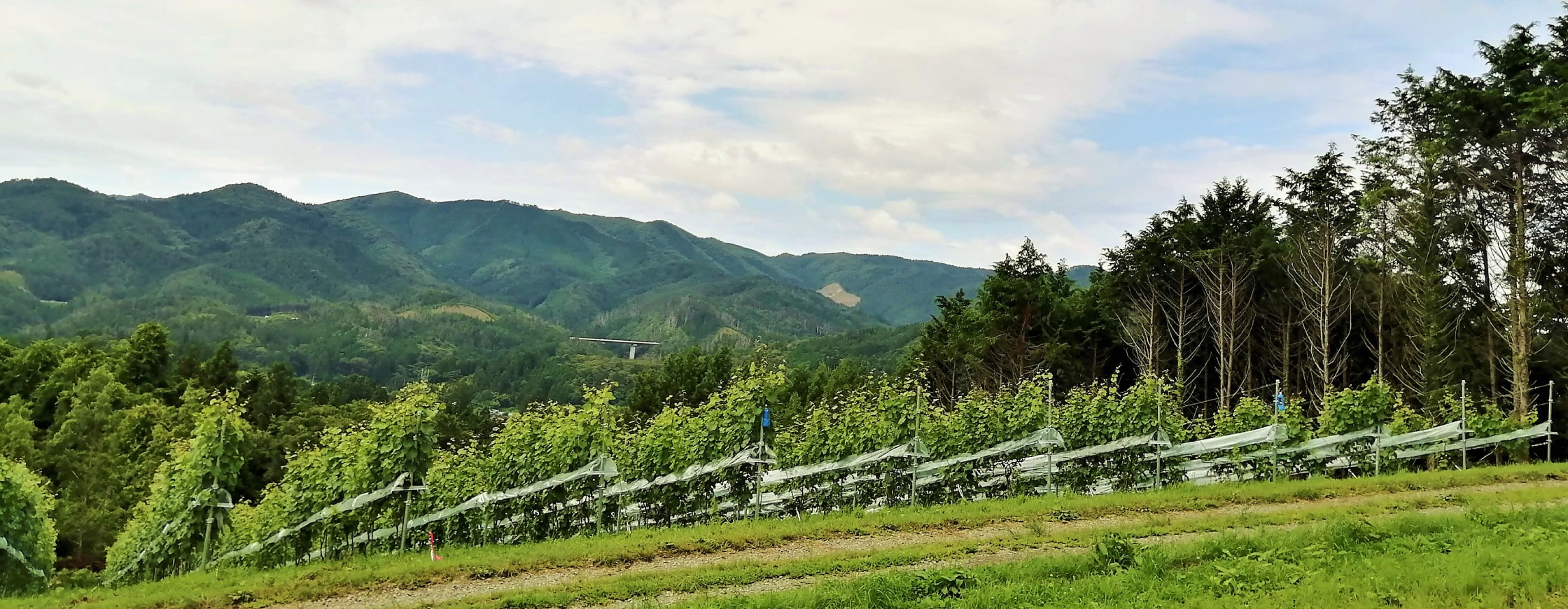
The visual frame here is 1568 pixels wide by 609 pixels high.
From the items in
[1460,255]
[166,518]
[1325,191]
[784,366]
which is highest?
[1325,191]

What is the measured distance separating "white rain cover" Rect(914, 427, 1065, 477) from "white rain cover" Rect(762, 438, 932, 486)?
0.34 m

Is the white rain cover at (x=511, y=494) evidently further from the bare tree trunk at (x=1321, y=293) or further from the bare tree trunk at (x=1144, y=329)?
the bare tree trunk at (x=1144, y=329)

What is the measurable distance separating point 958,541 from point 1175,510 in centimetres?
495

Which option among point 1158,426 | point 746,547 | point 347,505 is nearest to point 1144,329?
point 1158,426

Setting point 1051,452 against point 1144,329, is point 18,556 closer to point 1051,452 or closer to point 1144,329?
point 1051,452

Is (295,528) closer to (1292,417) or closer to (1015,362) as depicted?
(1292,417)

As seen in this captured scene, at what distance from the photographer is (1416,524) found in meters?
12.5

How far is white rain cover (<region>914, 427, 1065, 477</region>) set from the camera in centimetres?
2016

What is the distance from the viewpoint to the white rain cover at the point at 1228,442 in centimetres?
2064

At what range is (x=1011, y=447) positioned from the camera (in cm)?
2025

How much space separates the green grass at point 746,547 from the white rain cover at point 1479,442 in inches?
148

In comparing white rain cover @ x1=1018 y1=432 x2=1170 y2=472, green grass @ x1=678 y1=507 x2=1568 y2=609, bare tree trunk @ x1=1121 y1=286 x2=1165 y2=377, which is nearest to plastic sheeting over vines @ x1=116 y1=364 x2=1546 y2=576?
white rain cover @ x1=1018 y1=432 x2=1170 y2=472

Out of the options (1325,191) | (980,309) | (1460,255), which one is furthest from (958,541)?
(980,309)

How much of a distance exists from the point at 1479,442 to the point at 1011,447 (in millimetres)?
13702
